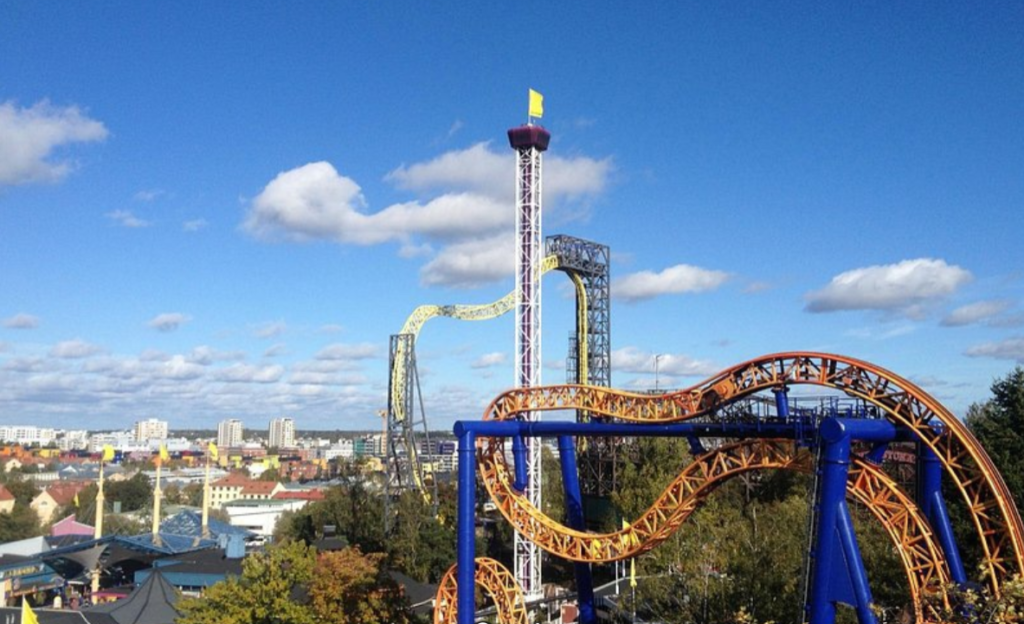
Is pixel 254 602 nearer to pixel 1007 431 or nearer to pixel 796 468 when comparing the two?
Answer: pixel 796 468

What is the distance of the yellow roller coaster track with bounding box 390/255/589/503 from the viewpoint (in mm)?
45906

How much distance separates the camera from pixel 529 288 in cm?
3700

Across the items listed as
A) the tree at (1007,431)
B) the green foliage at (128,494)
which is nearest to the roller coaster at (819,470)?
the tree at (1007,431)

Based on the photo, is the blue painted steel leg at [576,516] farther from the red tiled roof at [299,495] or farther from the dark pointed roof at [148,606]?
the red tiled roof at [299,495]

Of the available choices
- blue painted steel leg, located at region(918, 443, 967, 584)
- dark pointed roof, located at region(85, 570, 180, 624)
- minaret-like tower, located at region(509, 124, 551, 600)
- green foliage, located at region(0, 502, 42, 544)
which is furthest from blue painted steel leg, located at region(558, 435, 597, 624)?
green foliage, located at region(0, 502, 42, 544)

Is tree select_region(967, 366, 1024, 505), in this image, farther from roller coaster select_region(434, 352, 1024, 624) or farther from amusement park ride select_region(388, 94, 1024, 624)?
roller coaster select_region(434, 352, 1024, 624)

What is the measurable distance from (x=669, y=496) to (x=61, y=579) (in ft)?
146

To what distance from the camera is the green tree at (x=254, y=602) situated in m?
25.8

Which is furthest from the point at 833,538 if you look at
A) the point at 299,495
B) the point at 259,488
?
the point at 259,488

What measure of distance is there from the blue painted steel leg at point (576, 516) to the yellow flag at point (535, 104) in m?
18.9

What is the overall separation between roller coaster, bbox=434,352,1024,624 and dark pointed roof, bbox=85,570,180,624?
49.7ft

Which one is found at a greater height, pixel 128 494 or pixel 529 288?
pixel 529 288

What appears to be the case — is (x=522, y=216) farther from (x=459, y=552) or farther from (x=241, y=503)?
(x=241, y=503)

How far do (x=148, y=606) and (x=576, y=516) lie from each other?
18.9 metres
